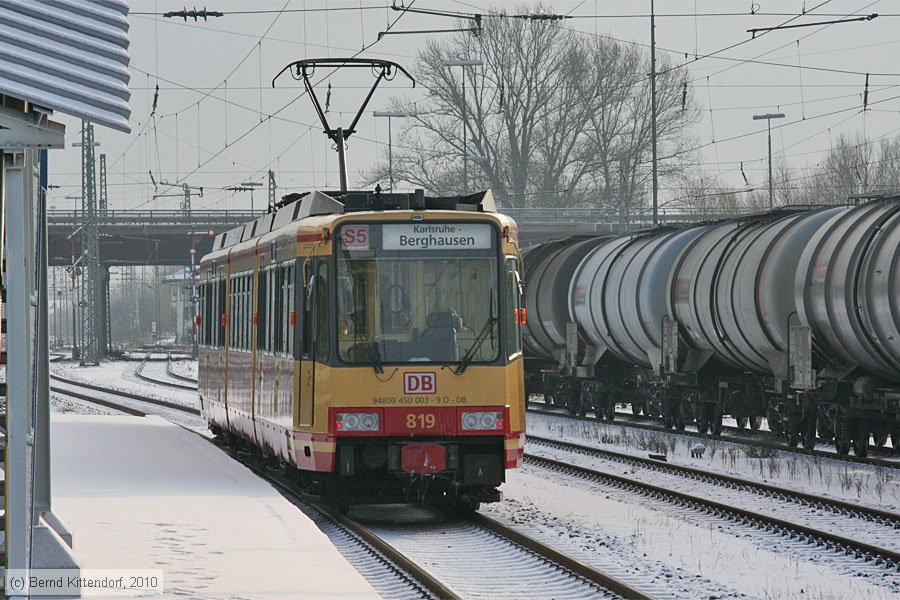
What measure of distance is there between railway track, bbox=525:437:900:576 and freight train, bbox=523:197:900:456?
2.88 m

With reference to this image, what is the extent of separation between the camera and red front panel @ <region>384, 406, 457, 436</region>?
13047mm

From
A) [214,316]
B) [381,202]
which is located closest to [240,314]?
[214,316]

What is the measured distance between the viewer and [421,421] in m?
13.1

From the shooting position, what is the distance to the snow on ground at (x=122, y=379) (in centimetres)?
3984

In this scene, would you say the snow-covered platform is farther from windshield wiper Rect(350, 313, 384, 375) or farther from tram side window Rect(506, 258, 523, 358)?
tram side window Rect(506, 258, 523, 358)

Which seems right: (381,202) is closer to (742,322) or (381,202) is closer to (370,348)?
(370,348)

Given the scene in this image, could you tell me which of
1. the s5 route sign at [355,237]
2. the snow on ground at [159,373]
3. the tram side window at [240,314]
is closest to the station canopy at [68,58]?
the s5 route sign at [355,237]

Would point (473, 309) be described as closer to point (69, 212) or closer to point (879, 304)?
point (879, 304)

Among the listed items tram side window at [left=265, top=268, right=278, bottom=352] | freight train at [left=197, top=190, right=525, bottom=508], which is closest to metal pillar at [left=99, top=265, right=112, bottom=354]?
tram side window at [left=265, top=268, right=278, bottom=352]

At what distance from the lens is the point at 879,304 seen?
681 inches

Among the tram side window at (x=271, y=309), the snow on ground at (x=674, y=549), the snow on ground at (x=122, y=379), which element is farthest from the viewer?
the snow on ground at (x=122, y=379)

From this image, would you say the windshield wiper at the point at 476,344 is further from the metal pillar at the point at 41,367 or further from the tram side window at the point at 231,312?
the tram side window at the point at 231,312

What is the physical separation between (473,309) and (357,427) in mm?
1505

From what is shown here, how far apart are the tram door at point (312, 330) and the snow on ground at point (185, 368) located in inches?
1606
